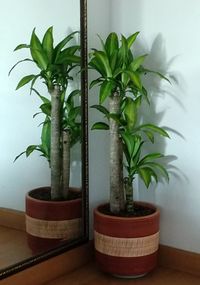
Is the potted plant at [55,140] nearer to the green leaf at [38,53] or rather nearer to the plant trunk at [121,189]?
the green leaf at [38,53]

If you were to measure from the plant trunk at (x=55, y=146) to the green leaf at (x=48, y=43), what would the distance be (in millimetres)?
133

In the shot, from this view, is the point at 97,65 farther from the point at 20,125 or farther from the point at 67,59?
the point at 20,125

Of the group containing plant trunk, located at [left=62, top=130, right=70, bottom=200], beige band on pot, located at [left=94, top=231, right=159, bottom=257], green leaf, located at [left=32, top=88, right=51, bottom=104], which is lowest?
beige band on pot, located at [left=94, top=231, right=159, bottom=257]

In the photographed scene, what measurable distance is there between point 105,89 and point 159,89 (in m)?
0.28

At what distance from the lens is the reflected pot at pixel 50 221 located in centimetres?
169

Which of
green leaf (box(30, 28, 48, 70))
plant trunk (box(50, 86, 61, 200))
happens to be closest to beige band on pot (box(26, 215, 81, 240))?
plant trunk (box(50, 86, 61, 200))

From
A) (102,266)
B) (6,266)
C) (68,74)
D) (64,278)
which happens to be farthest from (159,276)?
(68,74)

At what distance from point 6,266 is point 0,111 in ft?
1.79

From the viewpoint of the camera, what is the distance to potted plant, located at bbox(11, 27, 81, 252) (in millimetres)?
1686

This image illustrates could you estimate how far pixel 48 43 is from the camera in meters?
1.69

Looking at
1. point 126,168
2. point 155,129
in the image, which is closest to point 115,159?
point 126,168

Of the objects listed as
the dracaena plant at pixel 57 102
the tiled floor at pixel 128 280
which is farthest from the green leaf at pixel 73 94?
the tiled floor at pixel 128 280

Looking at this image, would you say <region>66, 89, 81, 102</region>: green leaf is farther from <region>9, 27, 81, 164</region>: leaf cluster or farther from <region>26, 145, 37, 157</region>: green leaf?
<region>26, 145, 37, 157</region>: green leaf

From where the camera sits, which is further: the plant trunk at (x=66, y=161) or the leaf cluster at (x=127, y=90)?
the plant trunk at (x=66, y=161)
